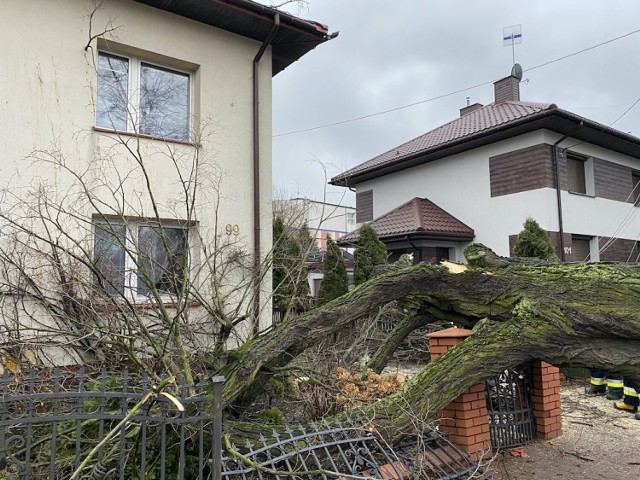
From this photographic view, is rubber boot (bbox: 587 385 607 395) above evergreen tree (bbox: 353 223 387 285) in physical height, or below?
below

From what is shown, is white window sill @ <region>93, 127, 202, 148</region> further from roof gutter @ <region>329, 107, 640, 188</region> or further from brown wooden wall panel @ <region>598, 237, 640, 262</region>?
brown wooden wall panel @ <region>598, 237, 640, 262</region>

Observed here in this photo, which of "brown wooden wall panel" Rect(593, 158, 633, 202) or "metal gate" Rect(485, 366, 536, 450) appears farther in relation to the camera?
"brown wooden wall panel" Rect(593, 158, 633, 202)

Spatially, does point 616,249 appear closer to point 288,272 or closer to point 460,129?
point 460,129

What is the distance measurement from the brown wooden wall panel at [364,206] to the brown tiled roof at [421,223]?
1.99 m

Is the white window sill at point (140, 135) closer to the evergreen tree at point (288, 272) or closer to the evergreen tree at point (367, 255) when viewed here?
the evergreen tree at point (288, 272)

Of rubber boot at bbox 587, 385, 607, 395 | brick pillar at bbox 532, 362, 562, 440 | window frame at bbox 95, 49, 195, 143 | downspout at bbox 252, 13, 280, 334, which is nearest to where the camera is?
brick pillar at bbox 532, 362, 562, 440

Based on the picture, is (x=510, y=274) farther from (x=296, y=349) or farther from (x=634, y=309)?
(x=296, y=349)

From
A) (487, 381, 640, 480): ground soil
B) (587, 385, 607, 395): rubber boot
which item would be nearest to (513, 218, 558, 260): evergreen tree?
(587, 385, 607, 395): rubber boot

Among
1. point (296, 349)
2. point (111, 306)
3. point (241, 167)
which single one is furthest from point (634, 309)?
point (241, 167)

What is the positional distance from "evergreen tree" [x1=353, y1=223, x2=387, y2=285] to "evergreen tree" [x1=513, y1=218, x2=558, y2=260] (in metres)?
3.30

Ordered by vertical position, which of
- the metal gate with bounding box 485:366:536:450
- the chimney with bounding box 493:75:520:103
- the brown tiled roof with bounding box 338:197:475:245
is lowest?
the metal gate with bounding box 485:366:536:450

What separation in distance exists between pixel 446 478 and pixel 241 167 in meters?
5.33

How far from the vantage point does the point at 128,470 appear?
297 centimetres

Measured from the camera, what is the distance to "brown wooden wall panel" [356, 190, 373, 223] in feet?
57.2
